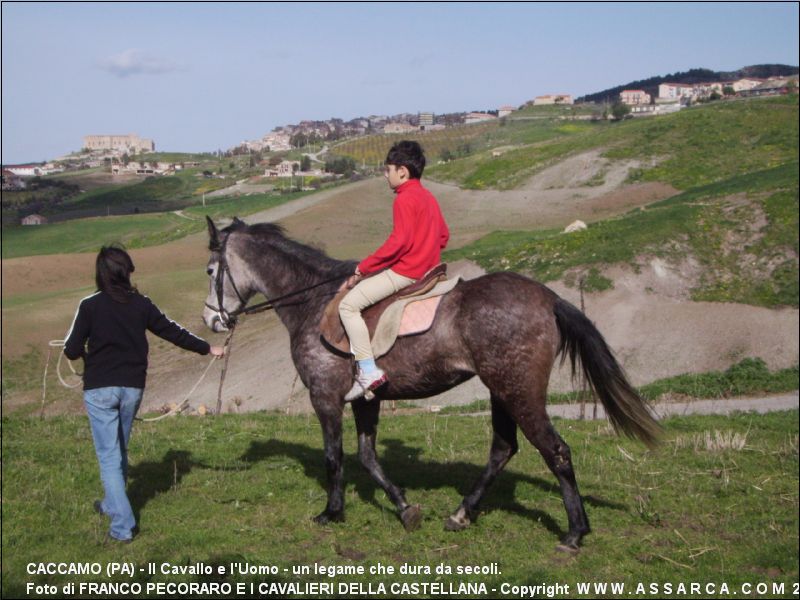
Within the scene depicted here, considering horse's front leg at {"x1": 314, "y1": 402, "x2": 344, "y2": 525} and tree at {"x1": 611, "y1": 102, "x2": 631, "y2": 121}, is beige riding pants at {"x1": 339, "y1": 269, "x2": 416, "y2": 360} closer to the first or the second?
horse's front leg at {"x1": 314, "y1": 402, "x2": 344, "y2": 525}

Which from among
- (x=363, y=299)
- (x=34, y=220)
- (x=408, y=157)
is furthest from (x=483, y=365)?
(x=34, y=220)

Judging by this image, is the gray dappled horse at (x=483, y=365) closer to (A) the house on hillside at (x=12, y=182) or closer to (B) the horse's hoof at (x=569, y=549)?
(B) the horse's hoof at (x=569, y=549)

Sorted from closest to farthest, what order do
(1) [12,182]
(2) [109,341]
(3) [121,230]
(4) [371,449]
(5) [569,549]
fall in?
(5) [569,549], (2) [109,341], (4) [371,449], (3) [121,230], (1) [12,182]

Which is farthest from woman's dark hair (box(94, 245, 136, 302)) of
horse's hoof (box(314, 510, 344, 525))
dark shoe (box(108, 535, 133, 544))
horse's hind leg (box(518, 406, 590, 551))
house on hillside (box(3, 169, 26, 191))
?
house on hillside (box(3, 169, 26, 191))

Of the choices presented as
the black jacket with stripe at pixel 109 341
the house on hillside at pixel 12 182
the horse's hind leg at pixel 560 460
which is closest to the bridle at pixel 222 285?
the black jacket with stripe at pixel 109 341

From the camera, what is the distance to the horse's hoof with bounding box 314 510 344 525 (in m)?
7.74

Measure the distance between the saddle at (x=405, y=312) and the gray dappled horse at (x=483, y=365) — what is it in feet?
0.34

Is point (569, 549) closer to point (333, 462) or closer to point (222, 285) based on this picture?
point (333, 462)

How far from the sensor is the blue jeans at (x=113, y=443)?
7129 mm

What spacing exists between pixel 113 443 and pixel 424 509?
329 centimetres

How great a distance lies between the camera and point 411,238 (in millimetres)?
7586

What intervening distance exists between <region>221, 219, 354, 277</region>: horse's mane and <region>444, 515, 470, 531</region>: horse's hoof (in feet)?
9.94

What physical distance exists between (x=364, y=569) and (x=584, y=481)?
352cm

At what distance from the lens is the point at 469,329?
729cm
